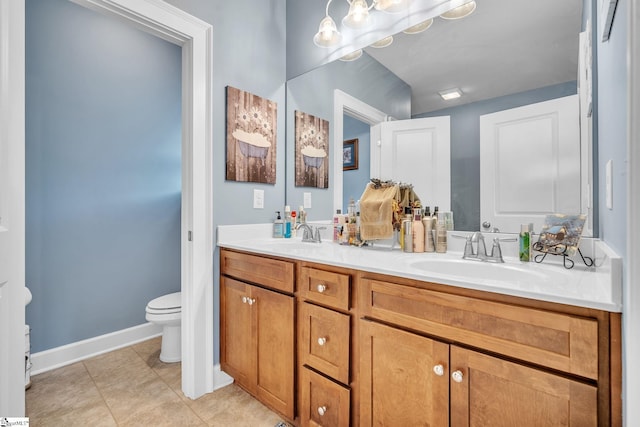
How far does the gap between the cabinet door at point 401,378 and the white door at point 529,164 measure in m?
0.70

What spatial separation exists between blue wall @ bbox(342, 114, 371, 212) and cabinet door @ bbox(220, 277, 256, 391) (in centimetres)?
82

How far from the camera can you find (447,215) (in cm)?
145

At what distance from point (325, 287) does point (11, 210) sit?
4.06 feet

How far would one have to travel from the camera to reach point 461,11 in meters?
1.41

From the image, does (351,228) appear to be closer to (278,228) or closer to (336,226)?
(336,226)

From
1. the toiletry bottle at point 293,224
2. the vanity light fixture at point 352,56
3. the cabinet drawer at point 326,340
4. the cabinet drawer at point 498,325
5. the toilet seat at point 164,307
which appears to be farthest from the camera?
the toiletry bottle at point 293,224

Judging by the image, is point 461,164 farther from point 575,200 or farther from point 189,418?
point 189,418

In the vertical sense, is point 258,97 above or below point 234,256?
above

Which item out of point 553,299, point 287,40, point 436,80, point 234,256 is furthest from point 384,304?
point 287,40

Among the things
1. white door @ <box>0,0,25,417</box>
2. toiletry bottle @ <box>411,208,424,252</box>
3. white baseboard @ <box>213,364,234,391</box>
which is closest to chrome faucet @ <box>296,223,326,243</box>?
toiletry bottle @ <box>411,208,424,252</box>

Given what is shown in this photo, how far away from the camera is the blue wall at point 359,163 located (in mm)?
1776

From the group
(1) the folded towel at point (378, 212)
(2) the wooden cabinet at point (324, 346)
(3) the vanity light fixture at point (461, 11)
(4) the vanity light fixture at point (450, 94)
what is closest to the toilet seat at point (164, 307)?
(2) the wooden cabinet at point (324, 346)

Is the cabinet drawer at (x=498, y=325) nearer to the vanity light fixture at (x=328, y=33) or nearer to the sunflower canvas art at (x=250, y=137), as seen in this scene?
the sunflower canvas art at (x=250, y=137)

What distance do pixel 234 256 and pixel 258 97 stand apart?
1058mm
